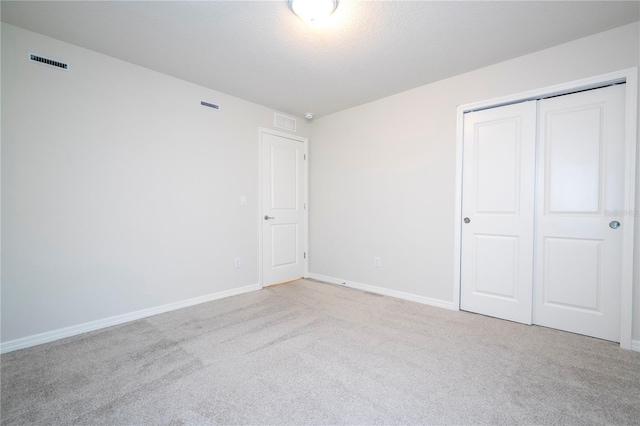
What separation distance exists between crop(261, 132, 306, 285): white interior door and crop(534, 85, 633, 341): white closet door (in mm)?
2973

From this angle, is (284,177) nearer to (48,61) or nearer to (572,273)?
(48,61)

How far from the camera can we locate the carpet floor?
1542 mm

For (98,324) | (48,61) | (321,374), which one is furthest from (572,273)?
(48,61)

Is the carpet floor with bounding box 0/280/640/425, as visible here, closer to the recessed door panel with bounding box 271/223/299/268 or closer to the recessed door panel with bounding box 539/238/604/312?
the recessed door panel with bounding box 539/238/604/312

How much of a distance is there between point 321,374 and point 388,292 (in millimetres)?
1938

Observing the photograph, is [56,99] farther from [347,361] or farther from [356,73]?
[347,361]

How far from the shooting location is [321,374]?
6.24 ft

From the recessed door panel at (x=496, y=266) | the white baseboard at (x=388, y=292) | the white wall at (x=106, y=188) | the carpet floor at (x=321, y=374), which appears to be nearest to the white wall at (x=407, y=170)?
the white baseboard at (x=388, y=292)

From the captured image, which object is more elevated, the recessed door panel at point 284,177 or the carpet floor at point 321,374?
the recessed door panel at point 284,177

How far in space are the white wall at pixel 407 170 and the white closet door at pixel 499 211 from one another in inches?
6.9

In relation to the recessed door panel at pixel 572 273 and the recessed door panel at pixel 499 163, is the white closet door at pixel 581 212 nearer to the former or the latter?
the recessed door panel at pixel 572 273

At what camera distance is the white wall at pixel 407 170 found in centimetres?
252

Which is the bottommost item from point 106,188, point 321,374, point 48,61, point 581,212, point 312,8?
point 321,374

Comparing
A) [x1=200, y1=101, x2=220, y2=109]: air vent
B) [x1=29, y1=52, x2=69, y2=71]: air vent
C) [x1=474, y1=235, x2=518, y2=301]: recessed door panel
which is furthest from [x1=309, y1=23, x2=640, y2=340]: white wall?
[x1=29, y1=52, x2=69, y2=71]: air vent
